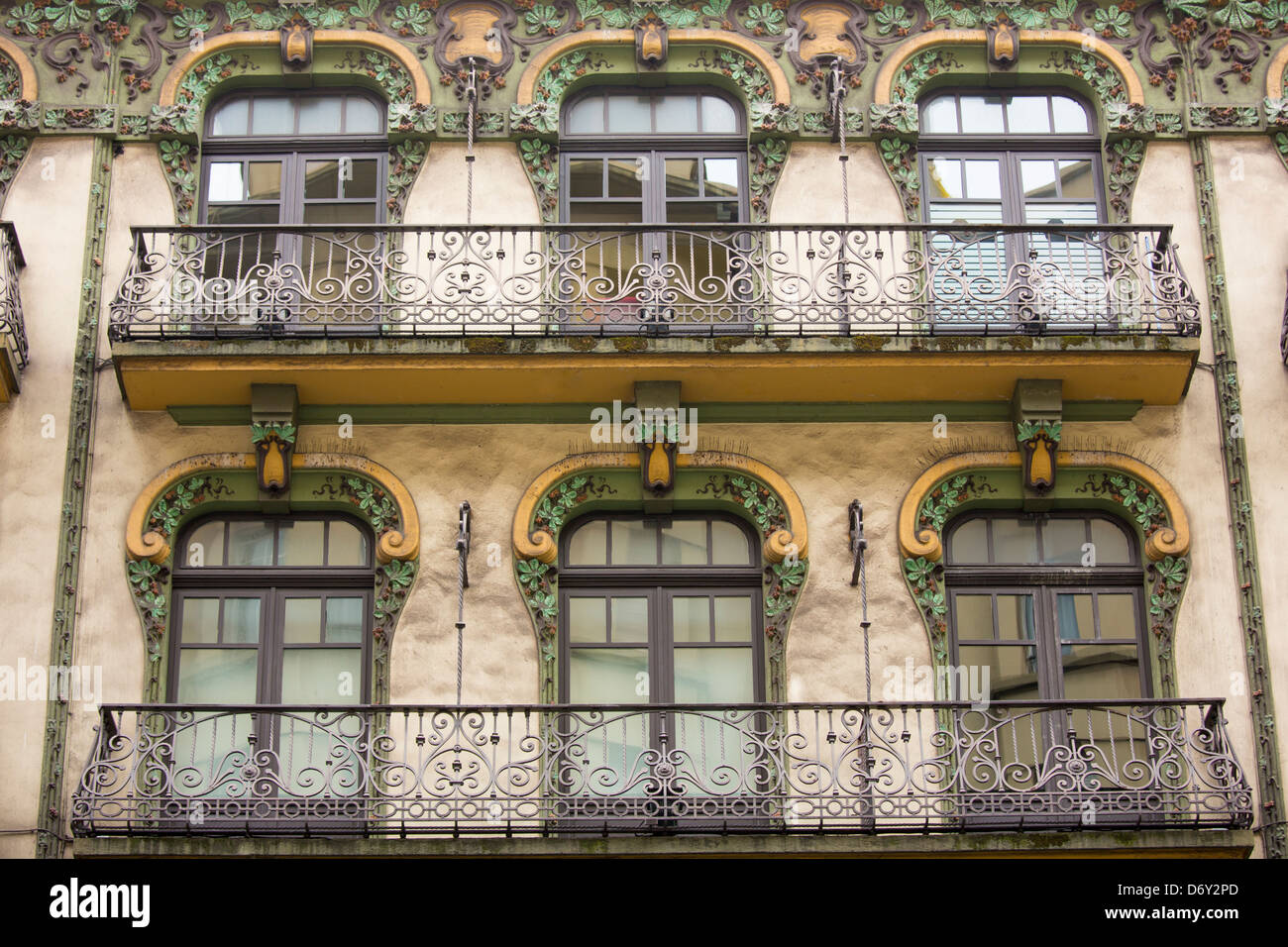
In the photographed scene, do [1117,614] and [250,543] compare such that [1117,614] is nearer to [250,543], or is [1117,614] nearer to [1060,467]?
[1060,467]

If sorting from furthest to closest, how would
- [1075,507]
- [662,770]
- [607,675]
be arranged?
[1075,507], [607,675], [662,770]

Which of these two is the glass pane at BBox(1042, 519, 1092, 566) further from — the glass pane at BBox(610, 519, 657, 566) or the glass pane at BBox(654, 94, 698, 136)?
the glass pane at BBox(654, 94, 698, 136)

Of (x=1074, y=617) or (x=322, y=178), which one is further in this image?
(x=322, y=178)

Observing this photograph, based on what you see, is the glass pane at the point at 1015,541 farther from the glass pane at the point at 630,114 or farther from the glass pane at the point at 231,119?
the glass pane at the point at 231,119

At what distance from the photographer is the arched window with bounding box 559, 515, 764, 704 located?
57.6 ft

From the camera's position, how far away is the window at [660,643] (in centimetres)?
1688

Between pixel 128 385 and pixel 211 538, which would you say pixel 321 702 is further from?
pixel 128 385

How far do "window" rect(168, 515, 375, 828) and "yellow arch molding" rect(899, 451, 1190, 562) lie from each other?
422cm

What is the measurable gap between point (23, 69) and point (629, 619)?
7025 millimetres

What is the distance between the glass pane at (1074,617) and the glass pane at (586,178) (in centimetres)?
518

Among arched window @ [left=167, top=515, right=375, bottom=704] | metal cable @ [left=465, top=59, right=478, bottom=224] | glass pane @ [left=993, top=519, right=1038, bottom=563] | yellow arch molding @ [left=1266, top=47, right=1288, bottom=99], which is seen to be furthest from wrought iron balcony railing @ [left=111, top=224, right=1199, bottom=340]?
yellow arch molding @ [left=1266, top=47, right=1288, bottom=99]

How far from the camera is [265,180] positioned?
19438 mm

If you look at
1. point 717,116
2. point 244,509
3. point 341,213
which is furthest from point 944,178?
point 244,509


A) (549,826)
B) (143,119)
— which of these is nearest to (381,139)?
(143,119)
